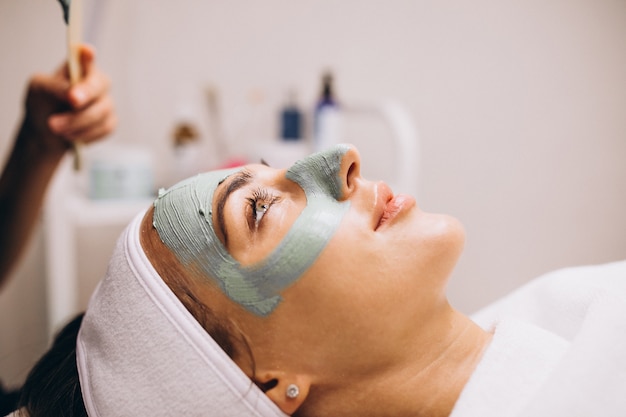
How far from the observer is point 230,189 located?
63 centimetres

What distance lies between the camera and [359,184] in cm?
65

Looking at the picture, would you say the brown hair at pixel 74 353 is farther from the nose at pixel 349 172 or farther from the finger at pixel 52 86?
the finger at pixel 52 86

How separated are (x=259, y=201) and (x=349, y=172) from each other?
14cm

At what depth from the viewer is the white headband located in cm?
55

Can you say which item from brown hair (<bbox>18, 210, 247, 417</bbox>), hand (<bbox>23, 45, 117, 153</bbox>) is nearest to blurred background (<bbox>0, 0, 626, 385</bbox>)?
hand (<bbox>23, 45, 117, 153</bbox>)

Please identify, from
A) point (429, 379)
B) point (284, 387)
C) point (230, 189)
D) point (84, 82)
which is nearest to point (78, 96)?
point (84, 82)

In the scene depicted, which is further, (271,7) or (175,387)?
(271,7)

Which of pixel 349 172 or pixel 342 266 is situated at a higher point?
pixel 349 172

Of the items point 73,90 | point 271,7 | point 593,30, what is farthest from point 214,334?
point 271,7

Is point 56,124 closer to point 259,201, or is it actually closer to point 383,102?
point 259,201

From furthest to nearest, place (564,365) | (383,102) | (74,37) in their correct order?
(383,102)
(74,37)
(564,365)

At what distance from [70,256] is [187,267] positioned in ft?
2.66

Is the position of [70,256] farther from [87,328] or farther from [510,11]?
[510,11]

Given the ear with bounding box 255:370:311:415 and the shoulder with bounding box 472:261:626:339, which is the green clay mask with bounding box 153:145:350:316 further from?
the shoulder with bounding box 472:261:626:339
